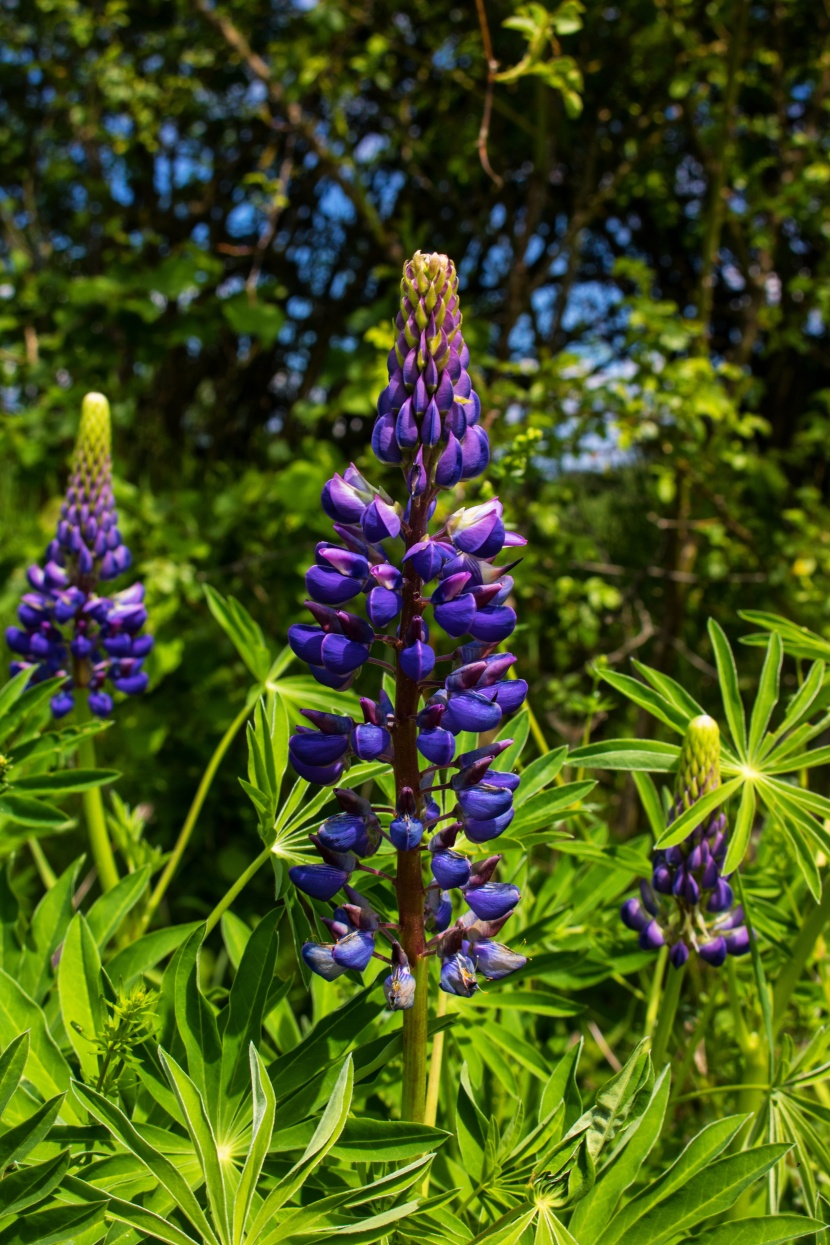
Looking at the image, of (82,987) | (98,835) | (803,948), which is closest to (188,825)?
(82,987)

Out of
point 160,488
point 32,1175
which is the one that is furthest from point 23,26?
point 32,1175

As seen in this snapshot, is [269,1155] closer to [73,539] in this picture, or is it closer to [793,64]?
[73,539]

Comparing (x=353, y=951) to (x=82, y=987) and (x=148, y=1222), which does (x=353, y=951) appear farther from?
(x=82, y=987)

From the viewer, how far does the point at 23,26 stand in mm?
4773

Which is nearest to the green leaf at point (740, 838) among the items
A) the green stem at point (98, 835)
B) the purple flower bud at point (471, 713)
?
the purple flower bud at point (471, 713)

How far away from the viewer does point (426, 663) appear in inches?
41.4

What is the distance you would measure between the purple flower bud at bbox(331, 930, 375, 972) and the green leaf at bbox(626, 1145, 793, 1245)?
419 mm

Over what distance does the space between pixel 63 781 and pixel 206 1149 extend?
748 mm

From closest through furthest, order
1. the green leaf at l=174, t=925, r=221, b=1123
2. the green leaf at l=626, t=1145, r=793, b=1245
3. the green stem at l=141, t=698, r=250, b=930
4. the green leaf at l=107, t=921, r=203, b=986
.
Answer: the green leaf at l=626, t=1145, r=793, b=1245 < the green leaf at l=174, t=925, r=221, b=1123 < the green leaf at l=107, t=921, r=203, b=986 < the green stem at l=141, t=698, r=250, b=930

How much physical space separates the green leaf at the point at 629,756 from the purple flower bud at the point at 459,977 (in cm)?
38

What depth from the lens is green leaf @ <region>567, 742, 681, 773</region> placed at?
1.41 m

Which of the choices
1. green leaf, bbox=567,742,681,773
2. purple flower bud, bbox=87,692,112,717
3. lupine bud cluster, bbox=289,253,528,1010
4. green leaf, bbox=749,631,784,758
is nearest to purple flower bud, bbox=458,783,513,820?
lupine bud cluster, bbox=289,253,528,1010

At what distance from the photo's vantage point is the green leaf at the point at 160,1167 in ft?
3.22

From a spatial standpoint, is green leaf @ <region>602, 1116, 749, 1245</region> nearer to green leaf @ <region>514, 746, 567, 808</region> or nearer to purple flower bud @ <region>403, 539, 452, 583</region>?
green leaf @ <region>514, 746, 567, 808</region>
